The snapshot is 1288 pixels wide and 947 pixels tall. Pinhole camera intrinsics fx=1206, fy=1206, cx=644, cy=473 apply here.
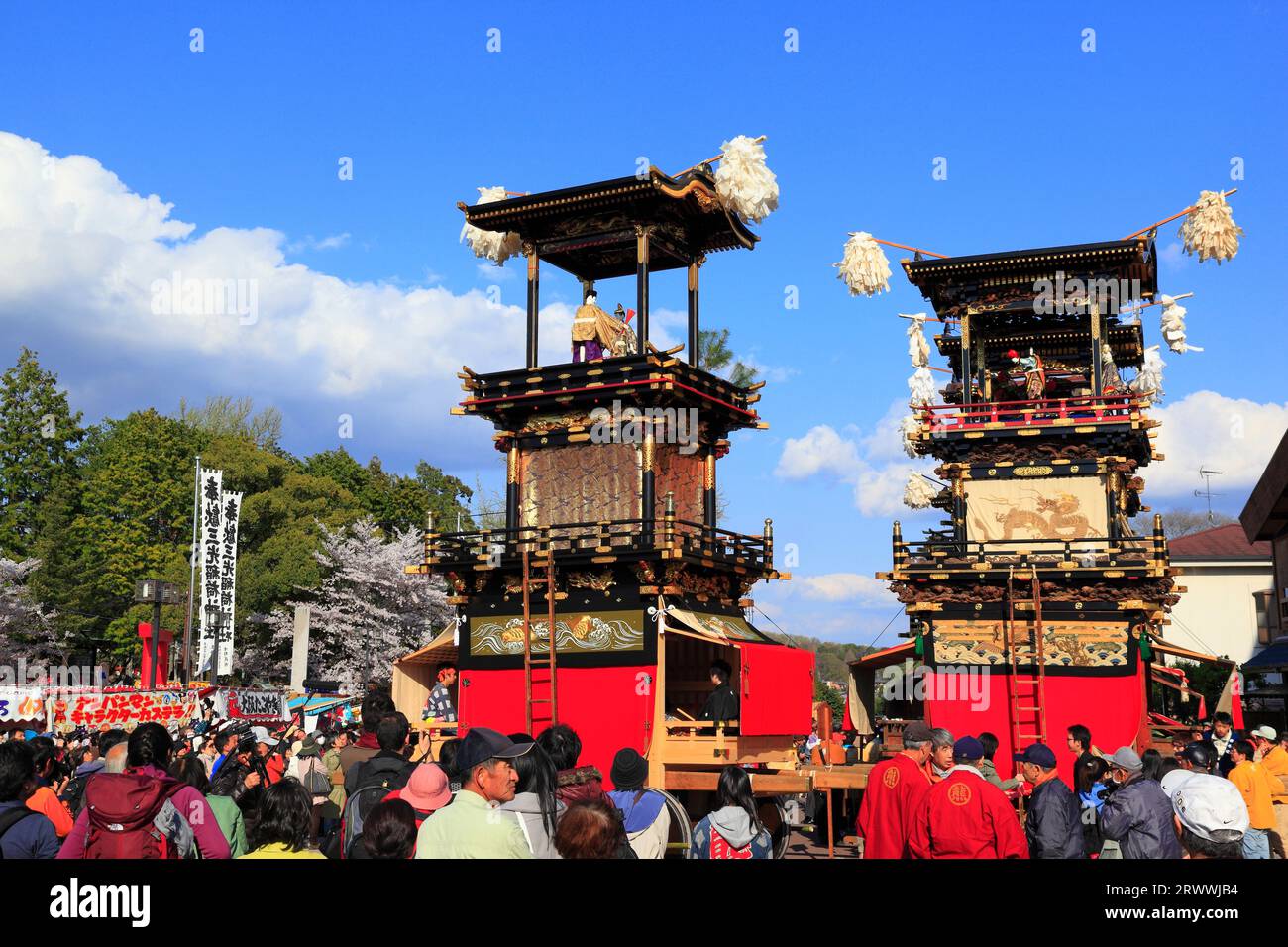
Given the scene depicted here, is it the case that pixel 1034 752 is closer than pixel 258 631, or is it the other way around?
pixel 1034 752

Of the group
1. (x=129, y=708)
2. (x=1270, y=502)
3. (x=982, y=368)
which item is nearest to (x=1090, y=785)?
(x=129, y=708)

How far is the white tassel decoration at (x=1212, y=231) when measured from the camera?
108ft

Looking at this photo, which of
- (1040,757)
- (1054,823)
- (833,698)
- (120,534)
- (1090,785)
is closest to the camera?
(1054,823)

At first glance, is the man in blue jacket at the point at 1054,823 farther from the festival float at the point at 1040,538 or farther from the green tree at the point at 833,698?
the green tree at the point at 833,698

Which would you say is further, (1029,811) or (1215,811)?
(1029,811)

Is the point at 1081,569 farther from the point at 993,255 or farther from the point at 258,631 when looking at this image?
the point at 258,631

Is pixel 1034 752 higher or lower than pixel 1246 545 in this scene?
lower

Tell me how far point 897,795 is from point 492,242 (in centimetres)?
2498

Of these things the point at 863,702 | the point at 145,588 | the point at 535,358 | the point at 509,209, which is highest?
the point at 509,209

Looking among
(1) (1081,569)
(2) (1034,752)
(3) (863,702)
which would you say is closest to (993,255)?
(1) (1081,569)

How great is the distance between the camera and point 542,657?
27.7 meters

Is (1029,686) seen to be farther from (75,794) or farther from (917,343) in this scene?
(75,794)

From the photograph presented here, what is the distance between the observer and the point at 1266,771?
43.6 ft
